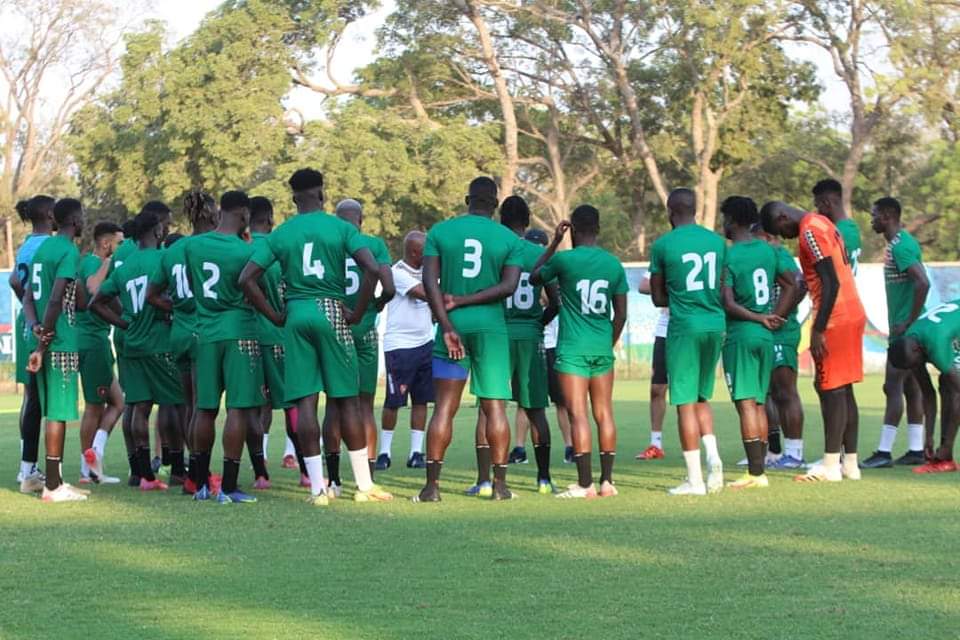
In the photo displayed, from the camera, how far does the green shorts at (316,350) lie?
10156mm

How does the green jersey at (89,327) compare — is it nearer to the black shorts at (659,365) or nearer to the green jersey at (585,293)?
the green jersey at (585,293)

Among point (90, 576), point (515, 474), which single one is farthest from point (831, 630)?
point (515, 474)

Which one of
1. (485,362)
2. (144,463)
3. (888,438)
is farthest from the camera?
(888,438)

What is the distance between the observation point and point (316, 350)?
33.7 feet

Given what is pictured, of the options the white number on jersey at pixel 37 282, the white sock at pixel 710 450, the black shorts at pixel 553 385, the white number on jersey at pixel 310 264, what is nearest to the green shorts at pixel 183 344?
the white number on jersey at pixel 37 282

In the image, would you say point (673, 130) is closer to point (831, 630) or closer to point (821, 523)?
point (821, 523)

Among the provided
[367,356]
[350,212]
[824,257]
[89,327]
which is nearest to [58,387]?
[89,327]

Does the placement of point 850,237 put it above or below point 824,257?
above

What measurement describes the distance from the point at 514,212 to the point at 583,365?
1.33 meters

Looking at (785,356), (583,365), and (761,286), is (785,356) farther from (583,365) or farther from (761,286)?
(583,365)

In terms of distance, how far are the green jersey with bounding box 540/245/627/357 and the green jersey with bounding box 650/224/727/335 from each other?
13.8 inches

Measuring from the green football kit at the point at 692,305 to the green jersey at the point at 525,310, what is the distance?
941mm

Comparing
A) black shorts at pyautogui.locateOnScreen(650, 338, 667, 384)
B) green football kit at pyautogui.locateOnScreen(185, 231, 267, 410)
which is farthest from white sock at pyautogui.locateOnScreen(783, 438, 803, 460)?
green football kit at pyautogui.locateOnScreen(185, 231, 267, 410)

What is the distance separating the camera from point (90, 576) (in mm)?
7730
